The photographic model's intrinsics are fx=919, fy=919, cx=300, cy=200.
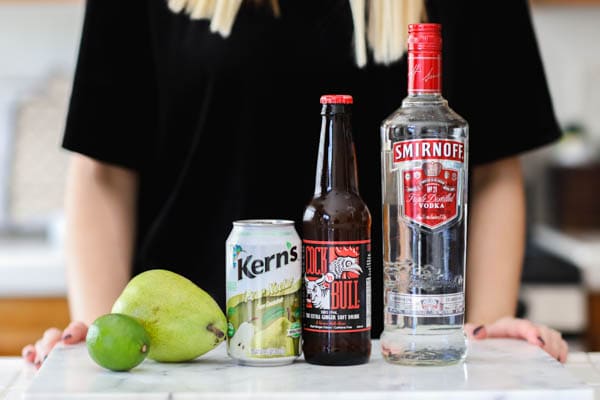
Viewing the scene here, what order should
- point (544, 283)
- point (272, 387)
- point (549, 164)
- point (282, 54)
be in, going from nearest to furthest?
point (272, 387)
point (282, 54)
point (544, 283)
point (549, 164)

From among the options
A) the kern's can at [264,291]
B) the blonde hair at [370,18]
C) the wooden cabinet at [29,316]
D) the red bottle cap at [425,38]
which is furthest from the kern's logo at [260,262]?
the wooden cabinet at [29,316]

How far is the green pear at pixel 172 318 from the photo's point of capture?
815 millimetres

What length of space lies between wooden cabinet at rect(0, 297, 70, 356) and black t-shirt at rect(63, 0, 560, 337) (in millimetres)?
1406

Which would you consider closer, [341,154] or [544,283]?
[341,154]

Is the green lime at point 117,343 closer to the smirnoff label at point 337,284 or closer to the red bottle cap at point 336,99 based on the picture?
the smirnoff label at point 337,284

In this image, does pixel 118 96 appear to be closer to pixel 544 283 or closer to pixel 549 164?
pixel 544 283

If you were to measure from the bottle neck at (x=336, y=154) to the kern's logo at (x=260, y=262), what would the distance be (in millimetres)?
65

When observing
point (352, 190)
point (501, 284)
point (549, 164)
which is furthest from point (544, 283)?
point (352, 190)

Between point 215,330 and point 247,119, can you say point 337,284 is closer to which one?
point 215,330

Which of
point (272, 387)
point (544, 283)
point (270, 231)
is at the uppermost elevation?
point (270, 231)

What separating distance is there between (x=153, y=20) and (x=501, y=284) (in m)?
0.55

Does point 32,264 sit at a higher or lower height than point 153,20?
lower

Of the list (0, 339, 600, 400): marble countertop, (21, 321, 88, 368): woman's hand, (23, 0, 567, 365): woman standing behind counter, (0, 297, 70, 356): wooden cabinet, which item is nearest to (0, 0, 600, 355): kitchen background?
(0, 297, 70, 356): wooden cabinet

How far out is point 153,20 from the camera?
3.81 feet
